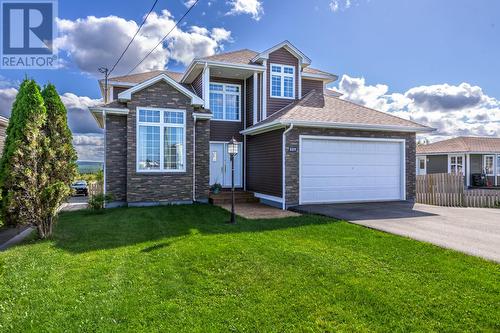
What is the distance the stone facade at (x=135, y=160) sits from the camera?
11.8 m

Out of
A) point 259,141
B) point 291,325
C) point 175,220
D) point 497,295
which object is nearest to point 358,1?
point 259,141

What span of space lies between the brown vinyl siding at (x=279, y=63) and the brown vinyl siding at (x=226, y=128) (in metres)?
1.71

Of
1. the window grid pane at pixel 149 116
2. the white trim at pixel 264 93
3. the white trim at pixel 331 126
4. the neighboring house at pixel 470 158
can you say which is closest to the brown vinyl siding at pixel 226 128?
the white trim at pixel 264 93

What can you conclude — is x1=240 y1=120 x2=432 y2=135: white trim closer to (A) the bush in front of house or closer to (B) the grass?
(B) the grass

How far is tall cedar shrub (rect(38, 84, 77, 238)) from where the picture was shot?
277 inches

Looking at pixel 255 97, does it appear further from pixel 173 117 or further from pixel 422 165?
pixel 422 165

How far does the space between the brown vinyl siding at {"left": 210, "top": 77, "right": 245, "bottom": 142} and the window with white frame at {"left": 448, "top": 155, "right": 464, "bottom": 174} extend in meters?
19.5

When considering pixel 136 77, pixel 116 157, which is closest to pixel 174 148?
pixel 116 157

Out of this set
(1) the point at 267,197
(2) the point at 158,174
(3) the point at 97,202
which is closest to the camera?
(3) the point at 97,202

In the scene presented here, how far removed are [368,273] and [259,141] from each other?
9.36m

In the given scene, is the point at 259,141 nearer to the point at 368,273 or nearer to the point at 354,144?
the point at 354,144

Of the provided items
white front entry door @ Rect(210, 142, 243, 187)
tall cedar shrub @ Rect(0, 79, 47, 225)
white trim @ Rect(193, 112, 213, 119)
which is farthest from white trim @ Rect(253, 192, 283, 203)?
tall cedar shrub @ Rect(0, 79, 47, 225)

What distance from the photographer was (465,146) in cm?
2472

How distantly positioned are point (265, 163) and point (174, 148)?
12.1 feet
